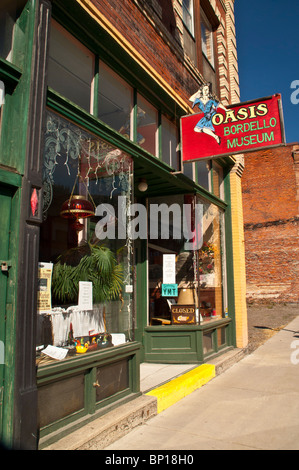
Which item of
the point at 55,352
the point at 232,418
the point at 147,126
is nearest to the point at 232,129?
the point at 147,126

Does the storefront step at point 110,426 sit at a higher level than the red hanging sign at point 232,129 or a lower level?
lower

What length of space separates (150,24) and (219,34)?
168 inches

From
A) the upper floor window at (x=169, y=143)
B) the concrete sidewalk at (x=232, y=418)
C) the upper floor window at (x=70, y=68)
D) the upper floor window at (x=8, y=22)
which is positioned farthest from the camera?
the upper floor window at (x=169, y=143)

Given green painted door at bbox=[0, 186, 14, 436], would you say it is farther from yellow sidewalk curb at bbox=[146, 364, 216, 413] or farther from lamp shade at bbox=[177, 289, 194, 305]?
lamp shade at bbox=[177, 289, 194, 305]

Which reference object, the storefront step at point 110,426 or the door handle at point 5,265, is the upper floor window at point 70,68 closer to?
the door handle at point 5,265

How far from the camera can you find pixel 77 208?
4.62 m

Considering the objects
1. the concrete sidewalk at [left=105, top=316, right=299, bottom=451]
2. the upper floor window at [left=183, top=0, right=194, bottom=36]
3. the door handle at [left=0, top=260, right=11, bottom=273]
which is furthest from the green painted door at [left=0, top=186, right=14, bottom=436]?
the upper floor window at [left=183, top=0, right=194, bottom=36]

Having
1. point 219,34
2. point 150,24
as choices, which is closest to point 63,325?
point 150,24

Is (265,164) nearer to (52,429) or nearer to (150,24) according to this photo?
(150,24)

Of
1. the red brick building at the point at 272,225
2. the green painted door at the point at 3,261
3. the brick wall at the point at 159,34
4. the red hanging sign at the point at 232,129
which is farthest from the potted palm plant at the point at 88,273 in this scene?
the red brick building at the point at 272,225

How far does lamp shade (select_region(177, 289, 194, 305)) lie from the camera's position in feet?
23.1

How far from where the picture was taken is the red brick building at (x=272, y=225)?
883 inches

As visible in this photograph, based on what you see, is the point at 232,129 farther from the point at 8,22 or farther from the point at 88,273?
the point at 8,22

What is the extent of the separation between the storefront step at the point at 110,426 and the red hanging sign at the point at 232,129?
151 inches
